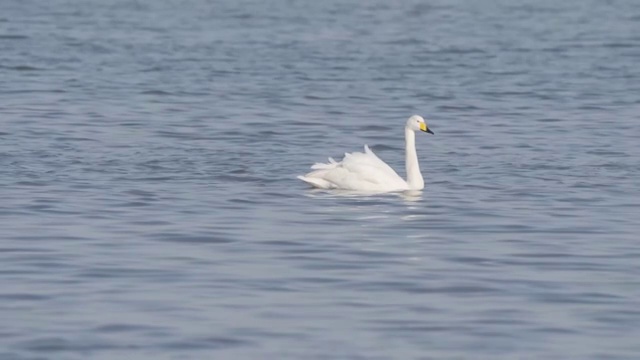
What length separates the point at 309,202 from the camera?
17.7 meters

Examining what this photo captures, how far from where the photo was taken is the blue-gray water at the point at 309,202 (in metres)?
11.9

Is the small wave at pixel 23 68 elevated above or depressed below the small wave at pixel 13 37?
below

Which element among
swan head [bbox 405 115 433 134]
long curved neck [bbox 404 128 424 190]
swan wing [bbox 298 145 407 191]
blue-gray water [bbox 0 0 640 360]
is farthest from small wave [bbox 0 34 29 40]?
A: swan wing [bbox 298 145 407 191]

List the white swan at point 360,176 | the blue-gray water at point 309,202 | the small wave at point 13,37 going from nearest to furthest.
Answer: the blue-gray water at point 309,202, the white swan at point 360,176, the small wave at point 13,37

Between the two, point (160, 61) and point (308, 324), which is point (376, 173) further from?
point (160, 61)

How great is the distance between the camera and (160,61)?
1287 inches

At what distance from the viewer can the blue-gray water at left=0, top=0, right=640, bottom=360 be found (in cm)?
1186

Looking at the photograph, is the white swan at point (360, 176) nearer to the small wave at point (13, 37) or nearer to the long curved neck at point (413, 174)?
the long curved neck at point (413, 174)

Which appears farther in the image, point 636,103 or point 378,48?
point 378,48


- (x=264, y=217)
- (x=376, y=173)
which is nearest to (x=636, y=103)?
(x=376, y=173)

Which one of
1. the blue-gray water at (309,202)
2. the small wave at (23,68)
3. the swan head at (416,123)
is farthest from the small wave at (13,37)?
the swan head at (416,123)

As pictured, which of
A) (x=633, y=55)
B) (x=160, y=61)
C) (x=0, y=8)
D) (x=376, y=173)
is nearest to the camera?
(x=376, y=173)

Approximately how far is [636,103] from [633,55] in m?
7.88

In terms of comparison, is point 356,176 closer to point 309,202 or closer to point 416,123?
point 309,202
